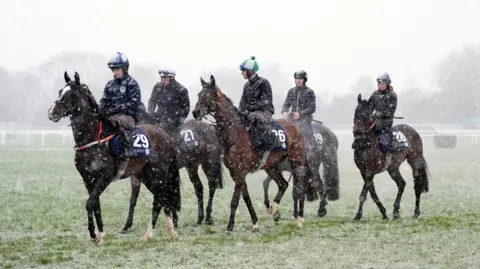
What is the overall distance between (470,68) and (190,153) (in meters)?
68.5

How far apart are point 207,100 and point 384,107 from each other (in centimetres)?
374

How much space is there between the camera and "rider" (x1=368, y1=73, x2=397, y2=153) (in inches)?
479

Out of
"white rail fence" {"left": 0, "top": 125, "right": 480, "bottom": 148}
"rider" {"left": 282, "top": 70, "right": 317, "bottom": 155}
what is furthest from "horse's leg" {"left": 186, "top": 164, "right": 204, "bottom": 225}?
"white rail fence" {"left": 0, "top": 125, "right": 480, "bottom": 148}

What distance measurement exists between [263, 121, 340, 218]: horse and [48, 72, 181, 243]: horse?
341 cm

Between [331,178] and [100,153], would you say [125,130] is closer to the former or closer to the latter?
[100,153]

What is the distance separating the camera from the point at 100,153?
920cm

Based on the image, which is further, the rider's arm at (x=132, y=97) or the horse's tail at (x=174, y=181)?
the horse's tail at (x=174, y=181)

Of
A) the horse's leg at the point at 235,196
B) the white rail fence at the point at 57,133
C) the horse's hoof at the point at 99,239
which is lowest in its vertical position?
the horse's hoof at the point at 99,239

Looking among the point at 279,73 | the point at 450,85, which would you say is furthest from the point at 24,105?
the point at 450,85

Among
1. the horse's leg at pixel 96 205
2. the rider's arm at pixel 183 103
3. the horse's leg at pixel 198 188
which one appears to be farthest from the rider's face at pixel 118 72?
the horse's leg at pixel 198 188

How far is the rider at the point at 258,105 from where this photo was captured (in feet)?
35.1

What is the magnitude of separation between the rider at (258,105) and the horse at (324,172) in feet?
7.03

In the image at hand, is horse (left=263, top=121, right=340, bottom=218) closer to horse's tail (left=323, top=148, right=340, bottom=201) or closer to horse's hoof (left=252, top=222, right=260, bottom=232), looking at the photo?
horse's tail (left=323, top=148, right=340, bottom=201)

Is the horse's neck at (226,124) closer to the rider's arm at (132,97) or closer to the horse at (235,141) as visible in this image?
the horse at (235,141)
